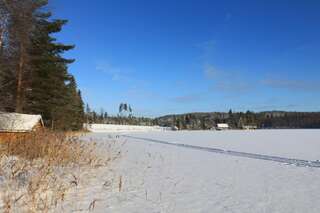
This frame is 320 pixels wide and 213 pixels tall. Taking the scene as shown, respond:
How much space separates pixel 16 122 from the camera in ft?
57.0

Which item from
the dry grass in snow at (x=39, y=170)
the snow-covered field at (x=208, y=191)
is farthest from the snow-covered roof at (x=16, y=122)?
the snow-covered field at (x=208, y=191)

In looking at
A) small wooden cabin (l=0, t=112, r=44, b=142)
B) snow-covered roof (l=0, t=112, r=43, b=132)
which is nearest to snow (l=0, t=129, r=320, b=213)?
small wooden cabin (l=0, t=112, r=44, b=142)

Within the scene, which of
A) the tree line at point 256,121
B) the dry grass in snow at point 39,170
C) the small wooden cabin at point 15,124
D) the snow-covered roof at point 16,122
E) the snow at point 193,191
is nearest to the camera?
the dry grass in snow at point 39,170

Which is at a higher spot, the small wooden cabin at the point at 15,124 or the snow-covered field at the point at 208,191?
the small wooden cabin at the point at 15,124

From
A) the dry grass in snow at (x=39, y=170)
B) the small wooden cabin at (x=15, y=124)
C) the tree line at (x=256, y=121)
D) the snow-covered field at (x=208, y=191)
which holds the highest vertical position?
the tree line at (x=256, y=121)

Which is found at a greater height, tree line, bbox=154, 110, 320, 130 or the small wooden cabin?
tree line, bbox=154, 110, 320, 130

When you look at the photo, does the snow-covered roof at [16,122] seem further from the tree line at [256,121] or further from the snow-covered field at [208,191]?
the tree line at [256,121]

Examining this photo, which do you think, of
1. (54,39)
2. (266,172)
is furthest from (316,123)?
(266,172)

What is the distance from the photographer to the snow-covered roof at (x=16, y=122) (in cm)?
1328

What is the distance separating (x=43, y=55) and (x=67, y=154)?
72.4 feet

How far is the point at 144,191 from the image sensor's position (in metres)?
6.02

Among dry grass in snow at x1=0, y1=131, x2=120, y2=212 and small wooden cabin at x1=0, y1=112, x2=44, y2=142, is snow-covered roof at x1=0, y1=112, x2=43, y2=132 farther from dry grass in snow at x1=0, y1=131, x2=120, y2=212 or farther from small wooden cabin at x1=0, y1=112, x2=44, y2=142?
dry grass in snow at x1=0, y1=131, x2=120, y2=212

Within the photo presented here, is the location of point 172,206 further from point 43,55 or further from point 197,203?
point 43,55

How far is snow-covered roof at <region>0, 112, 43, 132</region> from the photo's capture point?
13.3 metres
